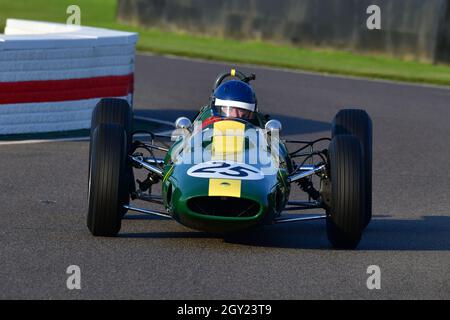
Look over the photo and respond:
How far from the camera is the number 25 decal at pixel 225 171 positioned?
9.38 meters

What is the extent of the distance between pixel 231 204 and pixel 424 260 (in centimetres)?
152

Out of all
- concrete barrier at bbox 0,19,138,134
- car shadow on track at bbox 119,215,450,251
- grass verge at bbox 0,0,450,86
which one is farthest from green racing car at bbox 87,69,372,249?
grass verge at bbox 0,0,450,86

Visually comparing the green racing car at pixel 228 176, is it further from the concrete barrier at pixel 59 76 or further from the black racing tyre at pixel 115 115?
the concrete barrier at pixel 59 76

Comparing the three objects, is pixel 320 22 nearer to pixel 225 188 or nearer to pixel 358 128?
pixel 358 128

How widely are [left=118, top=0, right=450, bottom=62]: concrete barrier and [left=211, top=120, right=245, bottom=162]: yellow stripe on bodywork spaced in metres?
15.2

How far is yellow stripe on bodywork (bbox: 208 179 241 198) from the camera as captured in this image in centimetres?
920

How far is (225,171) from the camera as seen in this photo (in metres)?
9.45

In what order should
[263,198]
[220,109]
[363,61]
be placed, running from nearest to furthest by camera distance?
[263,198] < [220,109] < [363,61]

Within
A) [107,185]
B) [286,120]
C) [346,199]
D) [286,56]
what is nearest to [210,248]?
[107,185]

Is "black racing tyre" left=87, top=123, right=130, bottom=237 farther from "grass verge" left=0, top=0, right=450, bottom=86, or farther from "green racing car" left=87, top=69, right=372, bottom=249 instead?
"grass verge" left=0, top=0, right=450, bottom=86

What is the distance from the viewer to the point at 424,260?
31.2 ft
